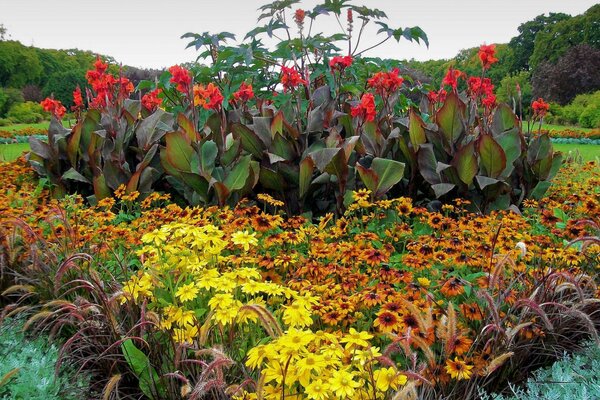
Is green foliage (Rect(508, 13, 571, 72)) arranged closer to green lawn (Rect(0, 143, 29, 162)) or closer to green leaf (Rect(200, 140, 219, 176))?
green lawn (Rect(0, 143, 29, 162))

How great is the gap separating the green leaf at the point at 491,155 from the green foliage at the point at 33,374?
263 centimetres

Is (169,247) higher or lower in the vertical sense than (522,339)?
higher

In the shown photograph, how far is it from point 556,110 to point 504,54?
26662mm

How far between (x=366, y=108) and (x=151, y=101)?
88.5 inches

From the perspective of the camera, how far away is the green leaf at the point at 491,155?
357cm

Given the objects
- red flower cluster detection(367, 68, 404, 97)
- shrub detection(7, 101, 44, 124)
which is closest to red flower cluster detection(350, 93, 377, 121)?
red flower cluster detection(367, 68, 404, 97)

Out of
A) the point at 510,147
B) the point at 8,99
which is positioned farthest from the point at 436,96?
the point at 8,99

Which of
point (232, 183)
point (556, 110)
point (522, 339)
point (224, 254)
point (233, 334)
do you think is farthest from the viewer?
point (556, 110)

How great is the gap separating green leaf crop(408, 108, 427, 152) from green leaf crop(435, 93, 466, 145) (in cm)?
13

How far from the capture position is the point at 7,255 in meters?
2.85

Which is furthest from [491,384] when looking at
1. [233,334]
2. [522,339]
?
[233,334]

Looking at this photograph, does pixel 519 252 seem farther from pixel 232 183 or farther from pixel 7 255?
pixel 7 255

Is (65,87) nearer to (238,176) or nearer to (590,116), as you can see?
(590,116)

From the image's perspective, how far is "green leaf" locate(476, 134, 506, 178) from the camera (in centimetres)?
357
